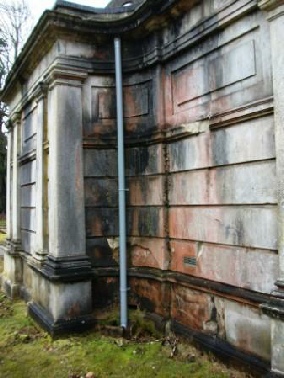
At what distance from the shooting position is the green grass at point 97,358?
13.6 ft

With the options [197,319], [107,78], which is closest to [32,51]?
[107,78]

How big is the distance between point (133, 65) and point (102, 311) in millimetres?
3561

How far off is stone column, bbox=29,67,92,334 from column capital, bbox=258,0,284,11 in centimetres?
284

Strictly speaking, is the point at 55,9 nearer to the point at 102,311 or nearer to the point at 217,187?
the point at 217,187

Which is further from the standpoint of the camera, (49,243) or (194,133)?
(49,243)

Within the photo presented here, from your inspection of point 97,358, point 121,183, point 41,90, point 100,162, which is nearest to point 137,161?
point 121,183

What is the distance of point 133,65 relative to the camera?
18.4 ft

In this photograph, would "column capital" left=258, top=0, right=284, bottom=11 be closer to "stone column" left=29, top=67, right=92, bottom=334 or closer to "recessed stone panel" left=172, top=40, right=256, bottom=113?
"recessed stone panel" left=172, top=40, right=256, bottom=113

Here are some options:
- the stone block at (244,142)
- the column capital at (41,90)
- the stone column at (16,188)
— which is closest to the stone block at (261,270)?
the stone block at (244,142)

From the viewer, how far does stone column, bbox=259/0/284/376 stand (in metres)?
3.26

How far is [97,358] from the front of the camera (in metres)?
4.50

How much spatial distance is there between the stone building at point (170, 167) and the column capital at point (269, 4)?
4 centimetres

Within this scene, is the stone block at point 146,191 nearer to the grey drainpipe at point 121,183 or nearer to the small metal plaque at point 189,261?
the grey drainpipe at point 121,183

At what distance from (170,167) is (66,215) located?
1591 mm
